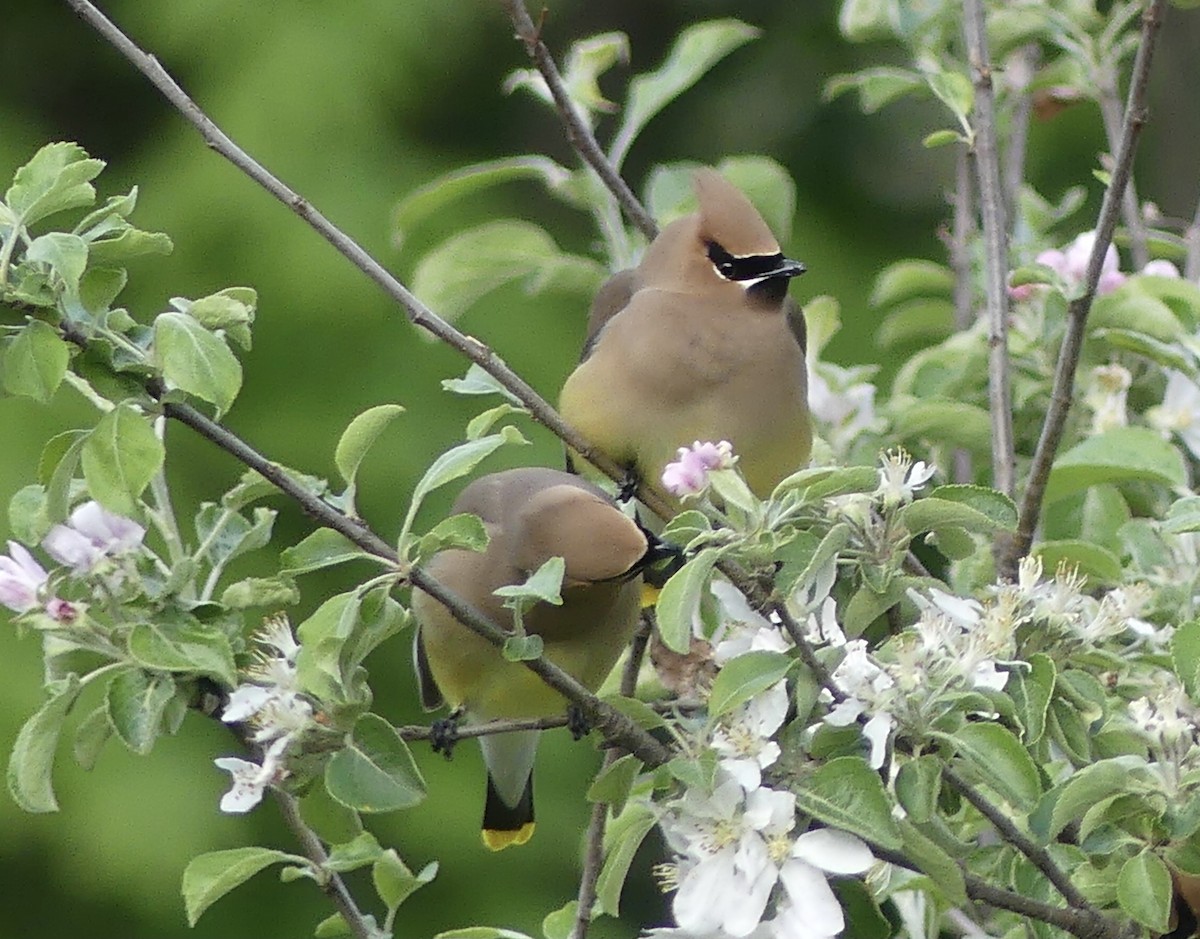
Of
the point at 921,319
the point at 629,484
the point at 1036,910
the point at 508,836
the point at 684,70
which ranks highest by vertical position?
the point at 684,70

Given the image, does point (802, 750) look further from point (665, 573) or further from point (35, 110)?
point (35, 110)

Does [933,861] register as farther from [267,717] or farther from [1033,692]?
[267,717]

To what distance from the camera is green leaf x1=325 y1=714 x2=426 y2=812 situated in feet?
5.21

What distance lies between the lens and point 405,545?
1550 mm

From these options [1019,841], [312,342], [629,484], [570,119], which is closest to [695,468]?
[1019,841]

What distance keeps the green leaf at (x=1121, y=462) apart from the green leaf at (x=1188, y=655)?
0.48m

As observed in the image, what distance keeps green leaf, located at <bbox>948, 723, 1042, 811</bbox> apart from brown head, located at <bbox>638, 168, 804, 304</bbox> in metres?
1.05

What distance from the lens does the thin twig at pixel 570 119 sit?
201 cm

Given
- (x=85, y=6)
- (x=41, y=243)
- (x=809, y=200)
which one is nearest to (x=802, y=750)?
(x=41, y=243)

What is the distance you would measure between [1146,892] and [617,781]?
0.42 m

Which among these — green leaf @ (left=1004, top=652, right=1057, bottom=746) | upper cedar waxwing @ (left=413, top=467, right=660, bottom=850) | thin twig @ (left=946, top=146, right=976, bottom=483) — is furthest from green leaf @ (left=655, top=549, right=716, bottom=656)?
thin twig @ (left=946, top=146, right=976, bottom=483)

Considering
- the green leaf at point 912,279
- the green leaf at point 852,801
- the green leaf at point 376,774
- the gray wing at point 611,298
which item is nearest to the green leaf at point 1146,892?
the green leaf at point 852,801

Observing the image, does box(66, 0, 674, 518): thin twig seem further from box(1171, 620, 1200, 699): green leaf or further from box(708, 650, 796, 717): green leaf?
box(1171, 620, 1200, 699): green leaf

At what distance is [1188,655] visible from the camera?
5.26 ft
